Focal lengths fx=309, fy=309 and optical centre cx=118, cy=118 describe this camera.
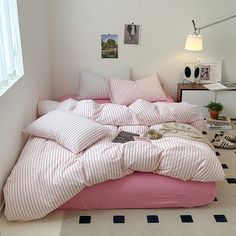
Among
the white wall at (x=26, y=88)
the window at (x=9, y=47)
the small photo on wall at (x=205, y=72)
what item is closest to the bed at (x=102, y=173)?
the white wall at (x=26, y=88)

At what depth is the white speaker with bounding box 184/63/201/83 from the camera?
3666mm

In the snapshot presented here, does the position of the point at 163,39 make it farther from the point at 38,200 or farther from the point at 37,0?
the point at 38,200

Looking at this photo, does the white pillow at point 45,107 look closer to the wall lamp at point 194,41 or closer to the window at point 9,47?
the window at point 9,47

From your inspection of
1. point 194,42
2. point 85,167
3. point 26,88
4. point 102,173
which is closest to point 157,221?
point 102,173

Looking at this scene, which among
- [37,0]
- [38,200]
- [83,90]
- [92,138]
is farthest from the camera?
[83,90]

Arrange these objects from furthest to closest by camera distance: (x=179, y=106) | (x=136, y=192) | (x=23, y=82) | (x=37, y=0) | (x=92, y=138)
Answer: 1. (x=37, y=0)
2. (x=179, y=106)
3. (x=23, y=82)
4. (x=92, y=138)
5. (x=136, y=192)

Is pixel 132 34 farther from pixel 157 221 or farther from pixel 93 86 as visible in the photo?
pixel 157 221

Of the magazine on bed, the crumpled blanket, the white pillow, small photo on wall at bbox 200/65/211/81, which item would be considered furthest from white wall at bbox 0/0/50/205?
small photo on wall at bbox 200/65/211/81

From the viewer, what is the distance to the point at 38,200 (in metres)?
1.96

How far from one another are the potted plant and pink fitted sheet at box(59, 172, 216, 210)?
149cm

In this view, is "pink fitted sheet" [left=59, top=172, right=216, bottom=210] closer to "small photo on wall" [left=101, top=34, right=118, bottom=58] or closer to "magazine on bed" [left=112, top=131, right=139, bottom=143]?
"magazine on bed" [left=112, top=131, right=139, bottom=143]

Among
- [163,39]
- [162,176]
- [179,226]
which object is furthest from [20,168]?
[163,39]

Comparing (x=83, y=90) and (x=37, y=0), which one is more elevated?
(x=37, y=0)

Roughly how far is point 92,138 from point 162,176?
22.5 inches
